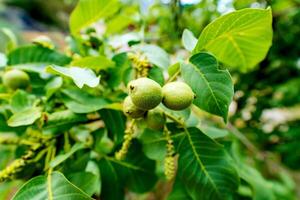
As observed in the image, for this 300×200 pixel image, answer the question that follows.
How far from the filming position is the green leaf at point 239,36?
2.02 ft

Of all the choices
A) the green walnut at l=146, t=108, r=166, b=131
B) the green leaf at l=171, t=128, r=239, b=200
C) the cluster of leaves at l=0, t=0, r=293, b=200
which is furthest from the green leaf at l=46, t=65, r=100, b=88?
the green leaf at l=171, t=128, r=239, b=200

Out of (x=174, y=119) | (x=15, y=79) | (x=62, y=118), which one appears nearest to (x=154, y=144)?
(x=174, y=119)

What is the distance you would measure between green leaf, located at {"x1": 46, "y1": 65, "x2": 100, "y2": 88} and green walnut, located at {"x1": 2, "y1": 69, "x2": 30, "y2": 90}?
245 mm

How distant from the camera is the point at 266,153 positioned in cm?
177

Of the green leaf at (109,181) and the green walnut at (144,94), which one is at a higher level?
the green walnut at (144,94)

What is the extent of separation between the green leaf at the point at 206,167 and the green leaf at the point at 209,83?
4.6 inches

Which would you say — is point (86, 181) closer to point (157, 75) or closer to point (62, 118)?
A: point (62, 118)

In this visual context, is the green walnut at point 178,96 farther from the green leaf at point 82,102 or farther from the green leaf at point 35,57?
the green leaf at point 35,57

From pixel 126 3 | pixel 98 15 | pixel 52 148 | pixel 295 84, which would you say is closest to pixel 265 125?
pixel 295 84

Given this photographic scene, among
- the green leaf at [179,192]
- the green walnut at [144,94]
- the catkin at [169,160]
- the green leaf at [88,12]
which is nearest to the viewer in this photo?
the green walnut at [144,94]

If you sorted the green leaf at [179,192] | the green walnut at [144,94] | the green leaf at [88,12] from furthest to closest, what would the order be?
the green leaf at [88,12], the green leaf at [179,192], the green walnut at [144,94]

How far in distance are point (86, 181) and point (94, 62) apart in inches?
8.9

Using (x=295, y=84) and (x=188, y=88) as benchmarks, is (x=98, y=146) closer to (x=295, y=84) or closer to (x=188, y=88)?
(x=188, y=88)

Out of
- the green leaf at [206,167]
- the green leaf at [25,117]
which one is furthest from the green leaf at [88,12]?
the green leaf at [206,167]
